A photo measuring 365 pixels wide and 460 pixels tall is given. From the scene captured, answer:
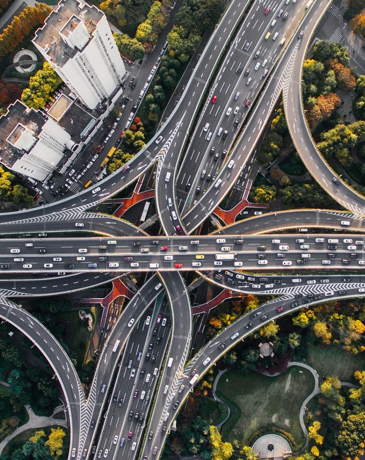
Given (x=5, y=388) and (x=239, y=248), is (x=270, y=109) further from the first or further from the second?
(x=5, y=388)

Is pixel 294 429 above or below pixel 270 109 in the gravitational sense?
below

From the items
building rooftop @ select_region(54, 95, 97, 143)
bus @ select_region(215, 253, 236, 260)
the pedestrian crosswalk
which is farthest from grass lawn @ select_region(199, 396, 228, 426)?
the pedestrian crosswalk

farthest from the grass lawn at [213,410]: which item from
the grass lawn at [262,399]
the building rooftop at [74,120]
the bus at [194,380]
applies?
the building rooftop at [74,120]

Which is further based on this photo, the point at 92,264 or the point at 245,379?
the point at 245,379

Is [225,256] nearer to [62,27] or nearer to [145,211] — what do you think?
[145,211]

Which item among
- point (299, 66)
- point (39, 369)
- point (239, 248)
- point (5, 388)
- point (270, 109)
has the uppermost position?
point (299, 66)

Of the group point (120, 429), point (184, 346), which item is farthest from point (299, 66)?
point (120, 429)
